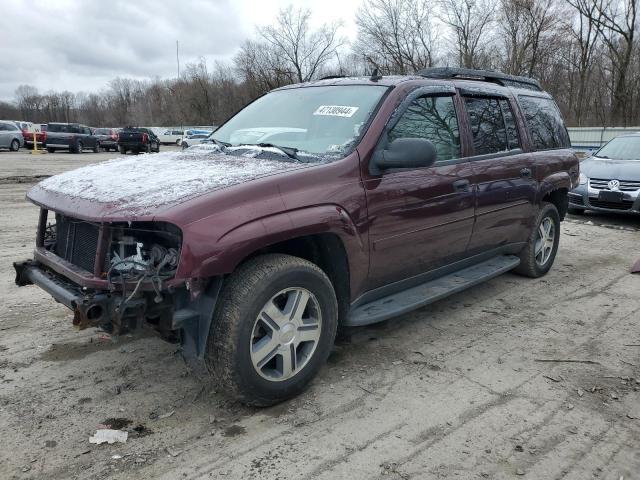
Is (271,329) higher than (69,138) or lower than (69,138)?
lower

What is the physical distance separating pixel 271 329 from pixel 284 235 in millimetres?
544

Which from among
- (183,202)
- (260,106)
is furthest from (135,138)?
(183,202)

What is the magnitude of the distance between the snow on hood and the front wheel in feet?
10.8

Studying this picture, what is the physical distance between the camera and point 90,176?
3.44 metres

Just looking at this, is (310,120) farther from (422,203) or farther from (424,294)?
(424,294)

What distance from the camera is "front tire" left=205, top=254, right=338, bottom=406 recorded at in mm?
2812

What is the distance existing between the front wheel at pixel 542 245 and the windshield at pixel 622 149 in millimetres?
4951

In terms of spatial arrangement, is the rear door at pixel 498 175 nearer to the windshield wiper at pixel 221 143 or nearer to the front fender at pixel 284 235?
the front fender at pixel 284 235

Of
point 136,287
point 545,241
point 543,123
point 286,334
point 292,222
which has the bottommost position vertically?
point 286,334

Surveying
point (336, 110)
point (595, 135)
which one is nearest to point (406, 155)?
point (336, 110)

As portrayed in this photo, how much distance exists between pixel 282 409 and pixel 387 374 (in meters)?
0.81

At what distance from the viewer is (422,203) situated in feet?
12.4

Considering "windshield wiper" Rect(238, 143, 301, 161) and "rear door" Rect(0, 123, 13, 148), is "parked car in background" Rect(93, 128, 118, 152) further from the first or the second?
"windshield wiper" Rect(238, 143, 301, 161)

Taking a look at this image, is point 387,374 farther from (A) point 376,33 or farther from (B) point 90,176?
(A) point 376,33
